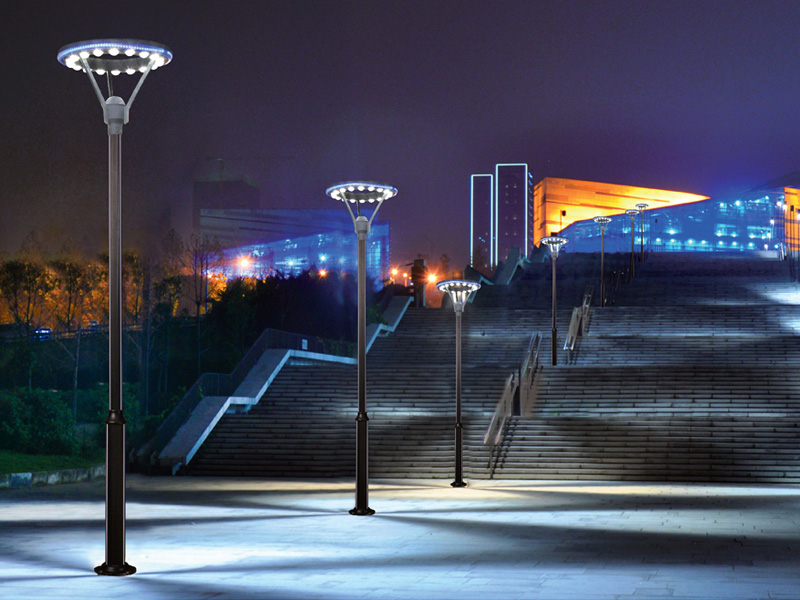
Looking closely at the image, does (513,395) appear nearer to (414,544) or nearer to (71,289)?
(414,544)

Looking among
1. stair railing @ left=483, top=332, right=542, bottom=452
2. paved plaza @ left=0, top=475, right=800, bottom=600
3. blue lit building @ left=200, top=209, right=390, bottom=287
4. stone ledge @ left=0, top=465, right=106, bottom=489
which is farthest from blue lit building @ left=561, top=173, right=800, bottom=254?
paved plaza @ left=0, top=475, right=800, bottom=600

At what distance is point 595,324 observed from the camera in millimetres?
39281

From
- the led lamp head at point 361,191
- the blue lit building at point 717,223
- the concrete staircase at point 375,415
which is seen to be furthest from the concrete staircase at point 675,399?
the blue lit building at point 717,223

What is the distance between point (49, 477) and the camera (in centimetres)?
2119

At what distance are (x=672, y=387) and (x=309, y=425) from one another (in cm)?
1071

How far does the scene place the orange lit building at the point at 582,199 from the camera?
131500 mm

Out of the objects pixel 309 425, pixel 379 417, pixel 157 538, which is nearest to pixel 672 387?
pixel 379 417

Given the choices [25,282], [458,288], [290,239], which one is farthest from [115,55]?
[290,239]

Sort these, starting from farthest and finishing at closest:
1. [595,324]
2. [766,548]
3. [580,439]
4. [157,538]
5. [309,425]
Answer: [595,324] → [309,425] → [580,439] → [157,538] → [766,548]

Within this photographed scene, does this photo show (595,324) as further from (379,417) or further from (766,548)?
(766,548)

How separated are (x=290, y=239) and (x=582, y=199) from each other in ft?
140

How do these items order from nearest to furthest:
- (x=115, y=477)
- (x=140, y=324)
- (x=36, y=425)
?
(x=115, y=477) < (x=36, y=425) < (x=140, y=324)

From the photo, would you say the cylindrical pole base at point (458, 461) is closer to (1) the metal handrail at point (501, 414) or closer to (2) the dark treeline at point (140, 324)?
(1) the metal handrail at point (501, 414)

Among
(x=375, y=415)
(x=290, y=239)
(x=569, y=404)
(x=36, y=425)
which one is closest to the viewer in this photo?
(x=36, y=425)
